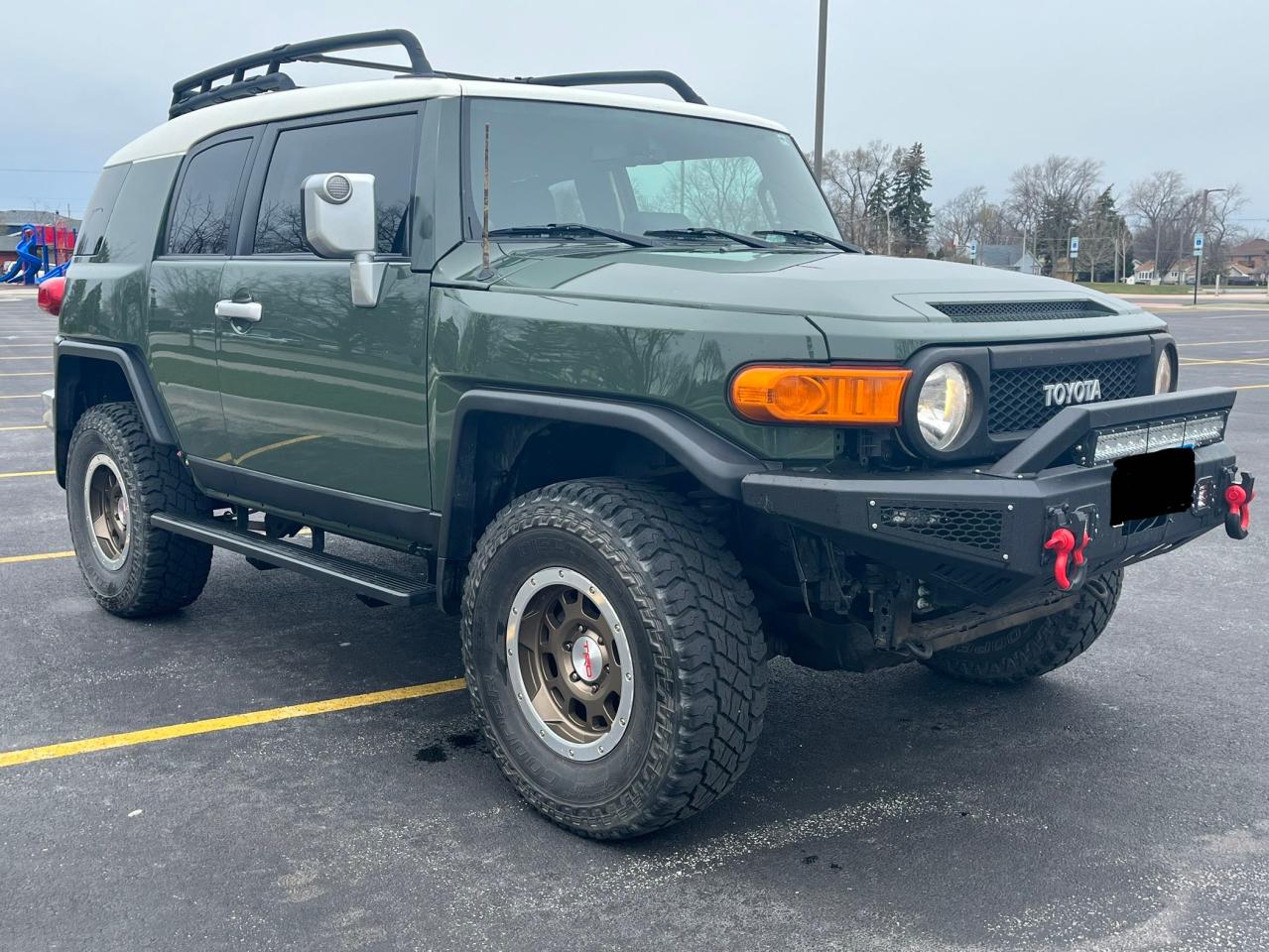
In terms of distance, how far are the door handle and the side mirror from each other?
775mm

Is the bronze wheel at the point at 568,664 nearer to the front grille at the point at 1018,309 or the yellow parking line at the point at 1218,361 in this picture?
the front grille at the point at 1018,309

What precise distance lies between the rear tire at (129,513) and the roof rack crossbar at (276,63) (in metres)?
1.41

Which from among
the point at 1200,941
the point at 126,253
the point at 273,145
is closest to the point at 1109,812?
the point at 1200,941

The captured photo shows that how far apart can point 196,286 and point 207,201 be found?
38 cm

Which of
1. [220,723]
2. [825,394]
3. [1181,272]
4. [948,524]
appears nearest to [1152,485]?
[948,524]

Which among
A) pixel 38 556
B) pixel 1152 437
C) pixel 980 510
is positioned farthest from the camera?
pixel 38 556

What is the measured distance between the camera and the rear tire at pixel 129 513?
5301 millimetres

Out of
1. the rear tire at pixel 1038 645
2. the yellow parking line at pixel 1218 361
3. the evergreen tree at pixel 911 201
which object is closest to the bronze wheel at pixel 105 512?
the rear tire at pixel 1038 645

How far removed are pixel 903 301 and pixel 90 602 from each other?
14.2 feet

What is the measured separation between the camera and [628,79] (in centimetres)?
505

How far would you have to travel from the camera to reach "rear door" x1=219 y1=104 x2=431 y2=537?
393 centimetres

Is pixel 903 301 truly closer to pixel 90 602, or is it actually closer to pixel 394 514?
pixel 394 514

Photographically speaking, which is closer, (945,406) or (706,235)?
(945,406)

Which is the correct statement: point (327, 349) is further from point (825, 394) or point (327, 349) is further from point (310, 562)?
point (825, 394)
